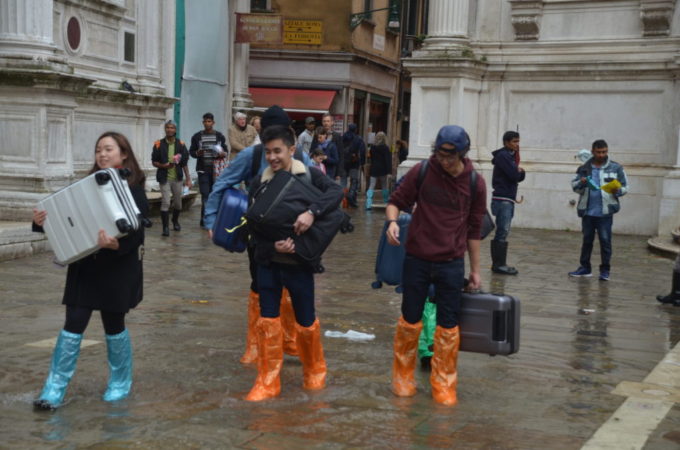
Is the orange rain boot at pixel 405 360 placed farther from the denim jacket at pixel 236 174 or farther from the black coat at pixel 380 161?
the black coat at pixel 380 161

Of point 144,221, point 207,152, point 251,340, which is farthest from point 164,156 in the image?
point 144,221

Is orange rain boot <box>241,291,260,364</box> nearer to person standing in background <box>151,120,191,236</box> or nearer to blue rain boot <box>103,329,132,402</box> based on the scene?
blue rain boot <box>103,329,132,402</box>

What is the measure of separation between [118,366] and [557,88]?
531 inches

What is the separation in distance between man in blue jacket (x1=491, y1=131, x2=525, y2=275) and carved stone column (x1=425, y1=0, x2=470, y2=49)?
6.36 meters

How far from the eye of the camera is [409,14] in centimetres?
3797

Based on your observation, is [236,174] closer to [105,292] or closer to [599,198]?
[105,292]

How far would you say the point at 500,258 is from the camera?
11.9 metres

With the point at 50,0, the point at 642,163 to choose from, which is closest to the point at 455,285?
the point at 50,0

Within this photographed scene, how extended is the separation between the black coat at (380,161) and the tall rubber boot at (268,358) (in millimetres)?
16171

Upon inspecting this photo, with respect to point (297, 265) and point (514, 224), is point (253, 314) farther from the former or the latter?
point (514, 224)

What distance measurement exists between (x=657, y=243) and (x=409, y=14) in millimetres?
24981

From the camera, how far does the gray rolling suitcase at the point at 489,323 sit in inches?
230

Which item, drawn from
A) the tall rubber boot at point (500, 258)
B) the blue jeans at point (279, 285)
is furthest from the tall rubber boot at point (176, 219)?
the blue jeans at point (279, 285)

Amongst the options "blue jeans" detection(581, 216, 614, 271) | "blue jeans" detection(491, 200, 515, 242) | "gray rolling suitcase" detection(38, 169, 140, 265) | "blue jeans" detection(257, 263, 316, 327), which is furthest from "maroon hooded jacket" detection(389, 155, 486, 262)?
"blue jeans" detection(491, 200, 515, 242)
